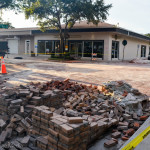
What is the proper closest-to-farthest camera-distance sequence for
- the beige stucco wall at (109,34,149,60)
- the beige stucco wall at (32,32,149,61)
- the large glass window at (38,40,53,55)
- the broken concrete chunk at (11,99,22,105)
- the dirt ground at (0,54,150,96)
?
the broken concrete chunk at (11,99,22,105) < the dirt ground at (0,54,150,96) < the beige stucco wall at (32,32,149,61) < the beige stucco wall at (109,34,149,60) < the large glass window at (38,40,53,55)

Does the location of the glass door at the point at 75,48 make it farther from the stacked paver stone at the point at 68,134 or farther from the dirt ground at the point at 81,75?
the stacked paver stone at the point at 68,134

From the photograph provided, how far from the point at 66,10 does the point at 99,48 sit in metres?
7.10

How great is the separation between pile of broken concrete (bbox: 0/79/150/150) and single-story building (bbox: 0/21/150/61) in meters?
20.0

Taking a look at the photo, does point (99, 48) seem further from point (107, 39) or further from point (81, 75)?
point (81, 75)

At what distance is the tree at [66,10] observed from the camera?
910 inches

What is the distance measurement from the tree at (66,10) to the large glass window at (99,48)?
10.9 feet

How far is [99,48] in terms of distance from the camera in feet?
88.1

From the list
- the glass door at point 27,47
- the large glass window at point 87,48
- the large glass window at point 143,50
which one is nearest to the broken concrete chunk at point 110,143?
the large glass window at point 87,48

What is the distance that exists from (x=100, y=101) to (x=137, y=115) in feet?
3.98

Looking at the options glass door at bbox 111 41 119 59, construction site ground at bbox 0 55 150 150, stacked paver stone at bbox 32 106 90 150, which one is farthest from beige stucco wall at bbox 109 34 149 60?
stacked paver stone at bbox 32 106 90 150

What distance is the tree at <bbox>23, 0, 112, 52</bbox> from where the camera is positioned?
2312cm

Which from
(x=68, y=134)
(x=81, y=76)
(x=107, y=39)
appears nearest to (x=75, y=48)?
(x=107, y=39)

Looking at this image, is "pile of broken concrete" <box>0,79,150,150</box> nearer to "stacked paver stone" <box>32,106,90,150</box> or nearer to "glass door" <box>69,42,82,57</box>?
"stacked paver stone" <box>32,106,90,150</box>

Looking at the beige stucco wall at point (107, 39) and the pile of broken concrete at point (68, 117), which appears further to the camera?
the beige stucco wall at point (107, 39)
